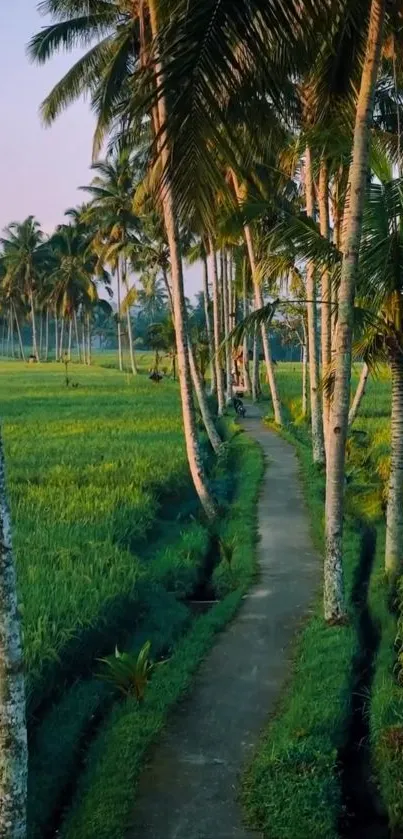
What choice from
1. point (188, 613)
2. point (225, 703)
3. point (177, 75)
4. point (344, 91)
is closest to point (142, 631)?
point (188, 613)

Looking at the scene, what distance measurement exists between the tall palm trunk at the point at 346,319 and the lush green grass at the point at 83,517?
1997mm

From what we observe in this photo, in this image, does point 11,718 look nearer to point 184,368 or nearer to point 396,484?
point 396,484

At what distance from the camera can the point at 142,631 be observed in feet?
25.6

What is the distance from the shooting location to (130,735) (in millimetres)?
5668

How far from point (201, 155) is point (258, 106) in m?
1.66

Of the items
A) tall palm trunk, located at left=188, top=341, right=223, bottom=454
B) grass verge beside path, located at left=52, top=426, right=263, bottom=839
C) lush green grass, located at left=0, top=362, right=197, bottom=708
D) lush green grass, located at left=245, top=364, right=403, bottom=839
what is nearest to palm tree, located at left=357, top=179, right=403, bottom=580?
lush green grass, located at left=245, top=364, right=403, bottom=839

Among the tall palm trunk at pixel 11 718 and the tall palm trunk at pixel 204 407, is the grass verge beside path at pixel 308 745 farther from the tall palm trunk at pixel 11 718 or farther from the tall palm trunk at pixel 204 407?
the tall palm trunk at pixel 204 407

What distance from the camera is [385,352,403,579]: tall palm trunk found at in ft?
29.3

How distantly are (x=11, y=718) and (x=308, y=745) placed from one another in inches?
83.8

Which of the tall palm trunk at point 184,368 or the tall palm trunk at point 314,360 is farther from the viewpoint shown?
the tall palm trunk at point 314,360

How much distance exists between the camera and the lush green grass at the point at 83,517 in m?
6.81

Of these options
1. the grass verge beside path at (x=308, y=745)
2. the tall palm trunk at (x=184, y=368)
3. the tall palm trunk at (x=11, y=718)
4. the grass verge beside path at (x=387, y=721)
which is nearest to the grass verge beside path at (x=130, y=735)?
the tall palm trunk at (x=11, y=718)

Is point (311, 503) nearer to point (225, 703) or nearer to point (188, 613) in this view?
point (188, 613)

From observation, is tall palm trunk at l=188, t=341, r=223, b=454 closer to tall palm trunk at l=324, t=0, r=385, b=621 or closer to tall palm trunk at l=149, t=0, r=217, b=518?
tall palm trunk at l=149, t=0, r=217, b=518
